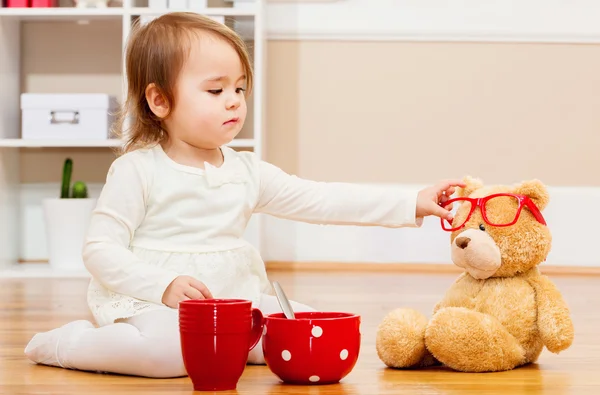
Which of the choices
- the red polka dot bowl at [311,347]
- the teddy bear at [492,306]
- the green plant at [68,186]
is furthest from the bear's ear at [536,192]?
the green plant at [68,186]

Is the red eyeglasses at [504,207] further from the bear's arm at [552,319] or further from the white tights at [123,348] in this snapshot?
the white tights at [123,348]

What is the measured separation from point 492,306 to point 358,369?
0.18 meters

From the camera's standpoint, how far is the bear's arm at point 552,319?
105cm

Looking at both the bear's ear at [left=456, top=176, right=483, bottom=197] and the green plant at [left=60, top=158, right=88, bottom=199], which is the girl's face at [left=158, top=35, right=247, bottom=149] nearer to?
the bear's ear at [left=456, top=176, right=483, bottom=197]

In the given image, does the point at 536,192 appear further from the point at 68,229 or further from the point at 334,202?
the point at 68,229

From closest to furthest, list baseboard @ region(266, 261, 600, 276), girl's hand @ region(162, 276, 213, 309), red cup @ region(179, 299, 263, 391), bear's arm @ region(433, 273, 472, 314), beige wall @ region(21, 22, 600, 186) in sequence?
red cup @ region(179, 299, 263, 391), girl's hand @ region(162, 276, 213, 309), bear's arm @ region(433, 273, 472, 314), baseboard @ region(266, 261, 600, 276), beige wall @ region(21, 22, 600, 186)

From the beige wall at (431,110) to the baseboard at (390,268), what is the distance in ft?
0.83

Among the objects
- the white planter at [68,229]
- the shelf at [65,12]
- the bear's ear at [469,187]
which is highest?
the shelf at [65,12]

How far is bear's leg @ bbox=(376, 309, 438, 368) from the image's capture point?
1058 mm

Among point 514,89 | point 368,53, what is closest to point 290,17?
point 368,53

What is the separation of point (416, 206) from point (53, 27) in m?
1.87

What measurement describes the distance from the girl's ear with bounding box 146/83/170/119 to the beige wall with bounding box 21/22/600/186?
151 centimetres

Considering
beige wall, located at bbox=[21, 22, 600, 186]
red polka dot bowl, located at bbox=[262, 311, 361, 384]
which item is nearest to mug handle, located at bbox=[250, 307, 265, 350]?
red polka dot bowl, located at bbox=[262, 311, 361, 384]

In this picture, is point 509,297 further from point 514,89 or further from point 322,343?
point 514,89
